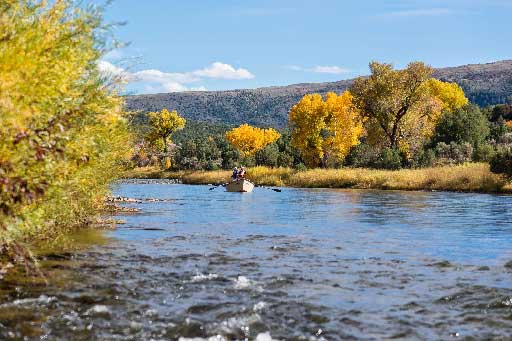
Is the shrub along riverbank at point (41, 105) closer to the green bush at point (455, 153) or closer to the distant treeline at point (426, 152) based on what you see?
the distant treeline at point (426, 152)

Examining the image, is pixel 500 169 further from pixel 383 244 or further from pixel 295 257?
pixel 295 257

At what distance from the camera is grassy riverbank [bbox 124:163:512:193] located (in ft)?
161

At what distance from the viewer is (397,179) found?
5506cm

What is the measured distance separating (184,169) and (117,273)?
91.6m

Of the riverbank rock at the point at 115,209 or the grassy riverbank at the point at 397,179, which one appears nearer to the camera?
the riverbank rock at the point at 115,209

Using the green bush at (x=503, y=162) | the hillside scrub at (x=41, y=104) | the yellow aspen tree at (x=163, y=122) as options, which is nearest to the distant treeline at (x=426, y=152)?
the green bush at (x=503, y=162)

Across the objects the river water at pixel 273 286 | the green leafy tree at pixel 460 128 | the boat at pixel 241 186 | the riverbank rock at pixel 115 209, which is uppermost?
the green leafy tree at pixel 460 128

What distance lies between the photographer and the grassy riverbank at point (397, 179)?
49000 millimetres

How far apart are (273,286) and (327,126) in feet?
213

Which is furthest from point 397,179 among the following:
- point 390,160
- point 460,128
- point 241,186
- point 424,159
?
point 460,128

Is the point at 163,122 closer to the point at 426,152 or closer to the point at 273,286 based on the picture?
the point at 426,152

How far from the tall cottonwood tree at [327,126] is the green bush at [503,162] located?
27.8m

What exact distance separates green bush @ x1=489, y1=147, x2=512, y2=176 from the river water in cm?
2419

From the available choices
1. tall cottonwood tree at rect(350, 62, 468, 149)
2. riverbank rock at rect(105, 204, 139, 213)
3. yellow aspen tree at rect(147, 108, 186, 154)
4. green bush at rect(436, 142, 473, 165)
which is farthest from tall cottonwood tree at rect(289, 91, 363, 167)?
riverbank rock at rect(105, 204, 139, 213)
